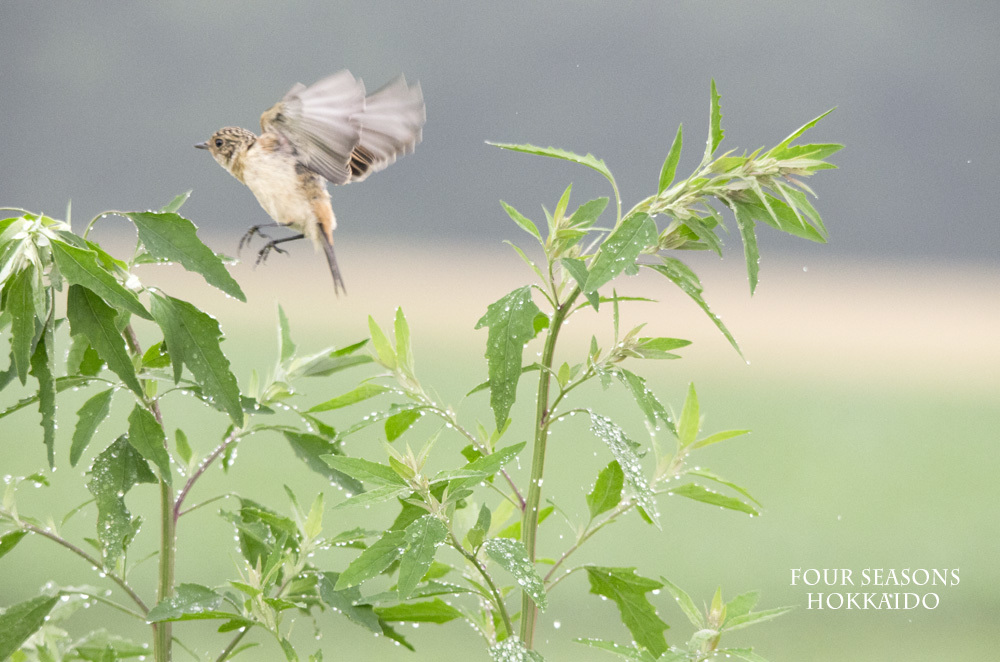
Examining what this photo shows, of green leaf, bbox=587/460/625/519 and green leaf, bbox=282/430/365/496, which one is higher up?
green leaf, bbox=282/430/365/496

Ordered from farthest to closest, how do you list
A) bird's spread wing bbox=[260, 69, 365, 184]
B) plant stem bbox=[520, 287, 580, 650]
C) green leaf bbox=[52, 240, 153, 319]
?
bird's spread wing bbox=[260, 69, 365, 184] → plant stem bbox=[520, 287, 580, 650] → green leaf bbox=[52, 240, 153, 319]

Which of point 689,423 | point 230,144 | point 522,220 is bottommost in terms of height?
point 689,423

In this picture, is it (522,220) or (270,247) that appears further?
(270,247)

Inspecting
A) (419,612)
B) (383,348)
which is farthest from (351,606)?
(383,348)

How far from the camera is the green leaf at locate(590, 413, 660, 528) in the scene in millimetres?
415

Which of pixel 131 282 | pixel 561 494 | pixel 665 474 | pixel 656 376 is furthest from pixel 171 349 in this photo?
pixel 656 376

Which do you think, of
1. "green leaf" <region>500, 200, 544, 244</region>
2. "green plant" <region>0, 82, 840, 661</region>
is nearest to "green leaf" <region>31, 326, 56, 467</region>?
"green plant" <region>0, 82, 840, 661</region>

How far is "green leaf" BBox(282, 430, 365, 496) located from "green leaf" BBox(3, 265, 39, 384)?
0.18 m

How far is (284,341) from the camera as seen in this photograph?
579 mm

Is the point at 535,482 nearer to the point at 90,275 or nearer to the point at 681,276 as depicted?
the point at 681,276

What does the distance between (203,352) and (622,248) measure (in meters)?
0.19

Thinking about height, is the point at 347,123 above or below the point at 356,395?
above

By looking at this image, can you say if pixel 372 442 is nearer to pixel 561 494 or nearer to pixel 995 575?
pixel 561 494

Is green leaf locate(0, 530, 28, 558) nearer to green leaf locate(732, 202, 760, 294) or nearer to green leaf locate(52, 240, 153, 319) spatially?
green leaf locate(52, 240, 153, 319)
